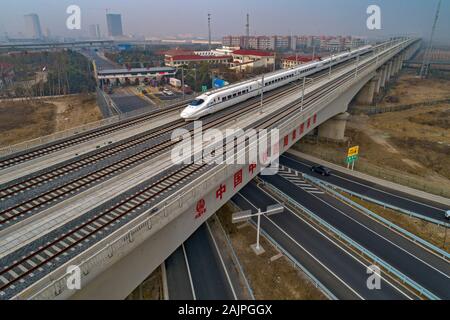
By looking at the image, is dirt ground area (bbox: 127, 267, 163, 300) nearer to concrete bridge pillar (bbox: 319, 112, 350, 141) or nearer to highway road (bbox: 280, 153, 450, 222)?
highway road (bbox: 280, 153, 450, 222)

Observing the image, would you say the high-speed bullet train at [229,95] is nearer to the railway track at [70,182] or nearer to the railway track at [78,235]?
the railway track at [70,182]

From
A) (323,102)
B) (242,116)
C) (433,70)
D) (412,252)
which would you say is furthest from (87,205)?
(433,70)

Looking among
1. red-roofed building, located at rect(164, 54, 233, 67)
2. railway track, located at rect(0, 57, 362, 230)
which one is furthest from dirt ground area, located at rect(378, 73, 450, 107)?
red-roofed building, located at rect(164, 54, 233, 67)

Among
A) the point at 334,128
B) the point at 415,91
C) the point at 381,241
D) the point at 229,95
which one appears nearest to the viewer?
the point at 381,241

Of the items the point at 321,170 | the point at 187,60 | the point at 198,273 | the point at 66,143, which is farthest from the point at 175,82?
the point at 198,273

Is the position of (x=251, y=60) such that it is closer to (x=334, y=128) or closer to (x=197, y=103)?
(x=334, y=128)

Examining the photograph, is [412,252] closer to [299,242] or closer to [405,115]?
[299,242]
